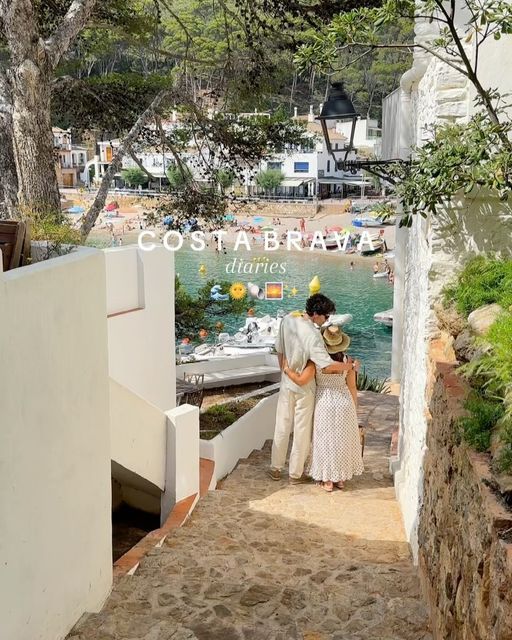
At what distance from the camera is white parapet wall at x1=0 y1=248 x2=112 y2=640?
3.11 m

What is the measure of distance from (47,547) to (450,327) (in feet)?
8.29

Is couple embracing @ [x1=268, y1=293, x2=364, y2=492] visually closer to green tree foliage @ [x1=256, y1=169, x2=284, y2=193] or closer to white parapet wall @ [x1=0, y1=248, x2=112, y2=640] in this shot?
white parapet wall @ [x1=0, y1=248, x2=112, y2=640]

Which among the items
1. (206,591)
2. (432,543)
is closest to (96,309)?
(206,591)

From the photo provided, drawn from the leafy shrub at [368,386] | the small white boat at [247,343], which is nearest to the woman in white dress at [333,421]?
the leafy shrub at [368,386]

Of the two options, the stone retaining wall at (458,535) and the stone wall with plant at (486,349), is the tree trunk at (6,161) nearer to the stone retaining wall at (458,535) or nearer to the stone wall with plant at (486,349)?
the stone wall with plant at (486,349)

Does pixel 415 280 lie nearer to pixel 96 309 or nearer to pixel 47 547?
pixel 96 309

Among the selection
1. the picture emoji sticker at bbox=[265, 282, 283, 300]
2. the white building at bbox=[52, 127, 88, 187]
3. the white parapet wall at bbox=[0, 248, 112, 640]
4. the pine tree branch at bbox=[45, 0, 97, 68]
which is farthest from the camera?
the white building at bbox=[52, 127, 88, 187]

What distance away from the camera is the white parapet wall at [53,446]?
3.11 m

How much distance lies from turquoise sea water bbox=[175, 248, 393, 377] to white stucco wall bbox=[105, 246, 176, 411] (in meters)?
16.3

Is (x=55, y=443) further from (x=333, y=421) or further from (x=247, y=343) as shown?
(x=247, y=343)

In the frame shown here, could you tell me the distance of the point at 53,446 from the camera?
3.54 meters

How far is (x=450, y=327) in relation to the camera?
4.39m

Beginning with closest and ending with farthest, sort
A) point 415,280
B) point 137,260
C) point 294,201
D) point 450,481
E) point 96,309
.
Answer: point 450,481, point 96,309, point 415,280, point 137,260, point 294,201

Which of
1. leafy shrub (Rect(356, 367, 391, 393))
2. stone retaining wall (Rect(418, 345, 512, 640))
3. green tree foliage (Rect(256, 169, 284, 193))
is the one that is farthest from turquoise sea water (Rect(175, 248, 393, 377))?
stone retaining wall (Rect(418, 345, 512, 640))
